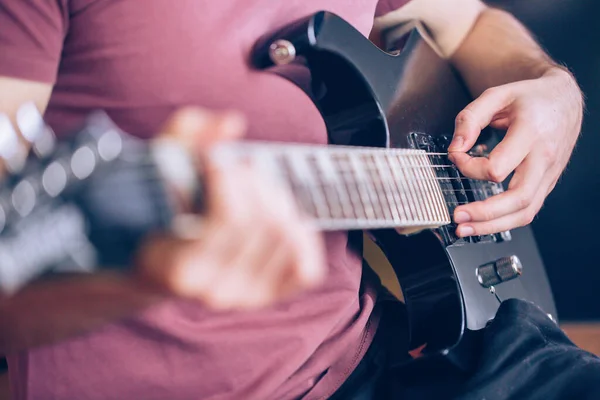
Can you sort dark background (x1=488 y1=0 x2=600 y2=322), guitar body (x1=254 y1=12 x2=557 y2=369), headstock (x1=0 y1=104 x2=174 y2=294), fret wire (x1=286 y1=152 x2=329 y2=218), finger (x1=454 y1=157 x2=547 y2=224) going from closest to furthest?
headstock (x1=0 y1=104 x2=174 y2=294) < fret wire (x1=286 y1=152 x2=329 y2=218) < guitar body (x1=254 y1=12 x2=557 y2=369) < finger (x1=454 y1=157 x2=547 y2=224) < dark background (x1=488 y1=0 x2=600 y2=322)

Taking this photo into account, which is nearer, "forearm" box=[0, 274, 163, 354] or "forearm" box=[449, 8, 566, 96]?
"forearm" box=[0, 274, 163, 354]

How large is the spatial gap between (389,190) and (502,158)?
0.27m

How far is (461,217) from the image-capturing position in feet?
2.26

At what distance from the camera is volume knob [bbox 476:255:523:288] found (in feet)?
2.49

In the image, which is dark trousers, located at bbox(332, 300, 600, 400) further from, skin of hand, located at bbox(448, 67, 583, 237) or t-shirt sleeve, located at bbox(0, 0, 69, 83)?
t-shirt sleeve, located at bbox(0, 0, 69, 83)

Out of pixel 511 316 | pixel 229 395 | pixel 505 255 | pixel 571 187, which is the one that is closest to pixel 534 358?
pixel 511 316

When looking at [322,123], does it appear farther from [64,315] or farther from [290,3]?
[64,315]

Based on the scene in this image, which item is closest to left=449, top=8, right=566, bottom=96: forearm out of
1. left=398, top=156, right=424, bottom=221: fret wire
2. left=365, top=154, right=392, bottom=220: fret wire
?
left=398, top=156, right=424, bottom=221: fret wire

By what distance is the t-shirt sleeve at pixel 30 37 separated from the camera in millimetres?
449

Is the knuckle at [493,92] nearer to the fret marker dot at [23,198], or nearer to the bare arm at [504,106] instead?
the bare arm at [504,106]

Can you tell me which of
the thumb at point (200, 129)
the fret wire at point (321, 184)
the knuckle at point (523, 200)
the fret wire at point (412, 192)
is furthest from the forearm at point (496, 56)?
the thumb at point (200, 129)

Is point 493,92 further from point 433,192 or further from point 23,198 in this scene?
point 23,198

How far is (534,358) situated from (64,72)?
2.25ft

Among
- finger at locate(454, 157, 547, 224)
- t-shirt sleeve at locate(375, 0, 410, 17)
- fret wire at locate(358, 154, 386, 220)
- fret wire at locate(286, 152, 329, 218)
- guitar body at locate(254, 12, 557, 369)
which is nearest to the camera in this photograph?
fret wire at locate(286, 152, 329, 218)
